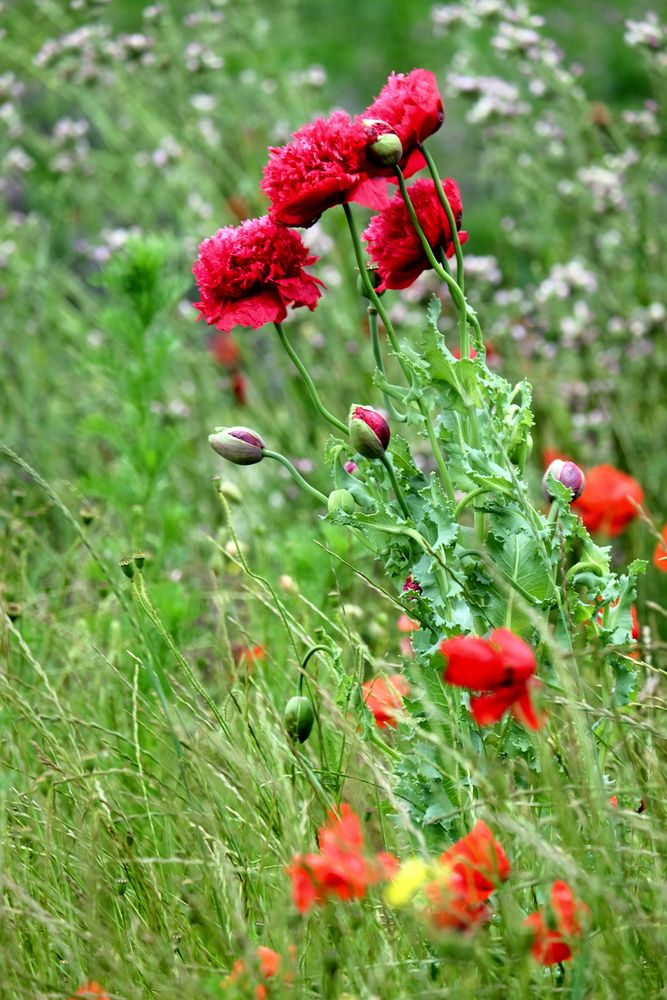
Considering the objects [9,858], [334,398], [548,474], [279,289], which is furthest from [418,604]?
[334,398]

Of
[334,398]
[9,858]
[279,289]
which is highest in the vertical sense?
[279,289]

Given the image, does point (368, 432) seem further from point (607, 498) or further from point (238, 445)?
point (607, 498)

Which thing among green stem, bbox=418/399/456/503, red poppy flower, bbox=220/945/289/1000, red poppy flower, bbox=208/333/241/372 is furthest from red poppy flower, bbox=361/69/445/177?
red poppy flower, bbox=208/333/241/372

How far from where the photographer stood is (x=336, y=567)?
2096 mm

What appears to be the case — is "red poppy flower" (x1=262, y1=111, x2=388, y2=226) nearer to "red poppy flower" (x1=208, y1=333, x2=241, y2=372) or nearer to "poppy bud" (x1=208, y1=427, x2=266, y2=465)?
"poppy bud" (x1=208, y1=427, x2=266, y2=465)

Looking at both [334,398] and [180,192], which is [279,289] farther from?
[180,192]

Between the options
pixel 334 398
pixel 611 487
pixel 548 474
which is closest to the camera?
pixel 548 474

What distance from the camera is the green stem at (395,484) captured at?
1.37m

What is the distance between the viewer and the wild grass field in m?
1.16

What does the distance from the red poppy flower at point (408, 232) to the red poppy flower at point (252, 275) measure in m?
0.09

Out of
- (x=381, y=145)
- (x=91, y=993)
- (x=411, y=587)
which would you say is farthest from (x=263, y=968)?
(x=381, y=145)

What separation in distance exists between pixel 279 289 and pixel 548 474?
1.30 feet

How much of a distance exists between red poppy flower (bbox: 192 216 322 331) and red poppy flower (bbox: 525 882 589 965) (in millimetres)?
673

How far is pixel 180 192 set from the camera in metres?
3.87
